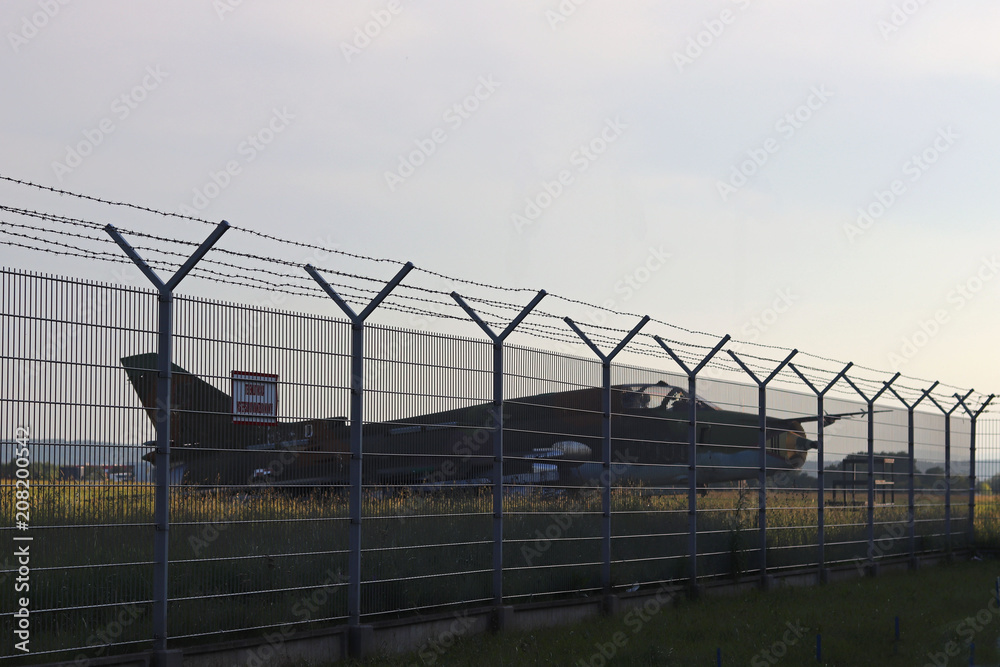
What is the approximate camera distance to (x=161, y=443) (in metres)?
8.81

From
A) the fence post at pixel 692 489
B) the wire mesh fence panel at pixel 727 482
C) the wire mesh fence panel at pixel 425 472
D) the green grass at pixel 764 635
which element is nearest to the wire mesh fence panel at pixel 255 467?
the wire mesh fence panel at pixel 425 472

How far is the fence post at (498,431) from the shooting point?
1212 cm

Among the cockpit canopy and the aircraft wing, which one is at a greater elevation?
the cockpit canopy

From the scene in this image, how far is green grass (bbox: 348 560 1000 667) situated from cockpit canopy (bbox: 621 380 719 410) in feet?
8.65

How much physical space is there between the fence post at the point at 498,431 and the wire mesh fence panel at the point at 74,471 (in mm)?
4317

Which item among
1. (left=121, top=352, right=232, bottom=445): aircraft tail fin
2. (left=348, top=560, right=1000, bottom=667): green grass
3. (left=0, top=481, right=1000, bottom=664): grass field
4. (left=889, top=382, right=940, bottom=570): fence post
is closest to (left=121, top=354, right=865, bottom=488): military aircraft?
(left=121, top=352, right=232, bottom=445): aircraft tail fin

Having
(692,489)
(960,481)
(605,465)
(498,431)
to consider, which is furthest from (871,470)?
(498,431)

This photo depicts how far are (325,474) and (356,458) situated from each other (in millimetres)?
Answer: 335

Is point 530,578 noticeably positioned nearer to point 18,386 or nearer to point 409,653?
point 409,653

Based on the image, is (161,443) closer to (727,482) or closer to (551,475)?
(551,475)

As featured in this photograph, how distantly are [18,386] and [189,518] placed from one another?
188cm

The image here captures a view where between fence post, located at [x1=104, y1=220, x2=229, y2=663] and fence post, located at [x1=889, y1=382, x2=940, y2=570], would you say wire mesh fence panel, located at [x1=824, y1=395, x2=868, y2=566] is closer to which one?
fence post, located at [x1=889, y1=382, x2=940, y2=570]

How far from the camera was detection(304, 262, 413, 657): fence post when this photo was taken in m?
10.4

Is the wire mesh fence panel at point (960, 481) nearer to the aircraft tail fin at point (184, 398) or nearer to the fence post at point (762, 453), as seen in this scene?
the fence post at point (762, 453)
